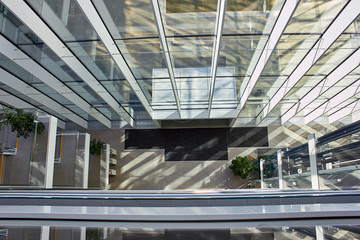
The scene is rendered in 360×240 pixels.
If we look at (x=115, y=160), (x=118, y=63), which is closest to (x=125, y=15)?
(x=118, y=63)

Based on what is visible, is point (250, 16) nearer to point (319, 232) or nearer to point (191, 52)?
point (191, 52)

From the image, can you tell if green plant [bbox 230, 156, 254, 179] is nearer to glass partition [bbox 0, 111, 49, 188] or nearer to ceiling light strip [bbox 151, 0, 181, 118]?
ceiling light strip [bbox 151, 0, 181, 118]

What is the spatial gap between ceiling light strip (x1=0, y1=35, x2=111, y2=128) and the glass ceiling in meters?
0.04

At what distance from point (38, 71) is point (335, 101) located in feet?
44.0

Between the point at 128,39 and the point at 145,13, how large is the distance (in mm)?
1424

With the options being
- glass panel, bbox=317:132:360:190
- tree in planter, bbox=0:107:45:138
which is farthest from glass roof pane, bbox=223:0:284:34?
tree in planter, bbox=0:107:45:138

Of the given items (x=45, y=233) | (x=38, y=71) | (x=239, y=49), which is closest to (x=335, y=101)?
(x=239, y=49)

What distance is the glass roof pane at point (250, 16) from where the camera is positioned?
6.94 meters

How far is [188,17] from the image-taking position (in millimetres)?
7488

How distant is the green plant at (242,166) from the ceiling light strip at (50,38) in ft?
31.7

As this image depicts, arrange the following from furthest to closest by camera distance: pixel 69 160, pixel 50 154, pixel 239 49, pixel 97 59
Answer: pixel 69 160, pixel 97 59, pixel 50 154, pixel 239 49

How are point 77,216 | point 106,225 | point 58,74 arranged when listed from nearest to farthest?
point 106,225 < point 77,216 < point 58,74

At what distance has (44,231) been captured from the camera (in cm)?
270

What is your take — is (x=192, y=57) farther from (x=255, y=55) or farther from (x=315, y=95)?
(x=315, y=95)
